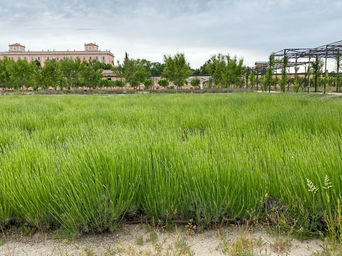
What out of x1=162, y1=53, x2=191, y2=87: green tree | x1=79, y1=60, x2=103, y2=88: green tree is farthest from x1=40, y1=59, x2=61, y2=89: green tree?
x1=162, y1=53, x2=191, y2=87: green tree

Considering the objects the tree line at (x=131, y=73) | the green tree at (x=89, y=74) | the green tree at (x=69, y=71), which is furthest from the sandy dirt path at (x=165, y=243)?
the green tree at (x=69, y=71)

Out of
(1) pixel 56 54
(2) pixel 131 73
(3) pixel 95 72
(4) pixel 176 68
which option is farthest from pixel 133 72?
(1) pixel 56 54

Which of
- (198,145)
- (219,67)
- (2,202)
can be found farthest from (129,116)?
(219,67)

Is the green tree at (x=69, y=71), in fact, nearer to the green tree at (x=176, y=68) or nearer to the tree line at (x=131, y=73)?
the tree line at (x=131, y=73)

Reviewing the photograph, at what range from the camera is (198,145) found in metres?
2.29

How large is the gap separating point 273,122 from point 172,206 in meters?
2.97

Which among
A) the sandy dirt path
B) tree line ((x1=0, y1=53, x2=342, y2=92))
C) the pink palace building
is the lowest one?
the sandy dirt path

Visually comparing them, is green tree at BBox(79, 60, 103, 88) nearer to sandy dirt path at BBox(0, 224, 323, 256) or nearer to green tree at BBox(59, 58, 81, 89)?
green tree at BBox(59, 58, 81, 89)

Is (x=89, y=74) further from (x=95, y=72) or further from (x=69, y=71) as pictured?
(x=69, y=71)

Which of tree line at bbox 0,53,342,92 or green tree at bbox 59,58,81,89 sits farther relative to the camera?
green tree at bbox 59,58,81,89

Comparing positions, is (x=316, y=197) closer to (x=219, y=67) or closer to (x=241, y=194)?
(x=241, y=194)

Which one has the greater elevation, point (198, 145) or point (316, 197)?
point (198, 145)

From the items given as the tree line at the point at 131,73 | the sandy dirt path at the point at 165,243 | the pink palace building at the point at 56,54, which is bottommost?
the sandy dirt path at the point at 165,243

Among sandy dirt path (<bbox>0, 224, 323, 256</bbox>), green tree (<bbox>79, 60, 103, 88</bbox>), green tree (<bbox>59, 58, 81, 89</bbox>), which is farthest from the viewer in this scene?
green tree (<bbox>79, 60, 103, 88</bbox>)
